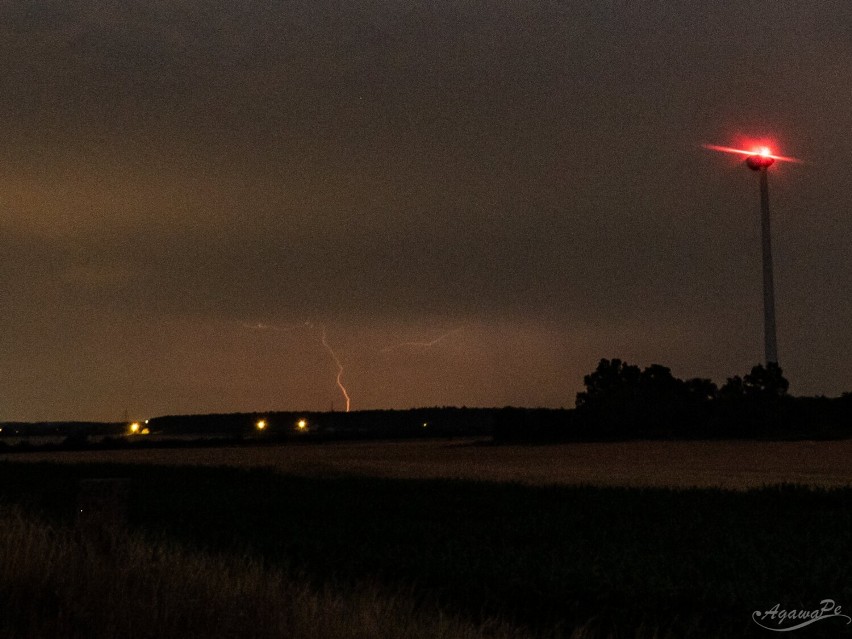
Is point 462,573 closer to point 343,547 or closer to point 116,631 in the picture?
point 343,547

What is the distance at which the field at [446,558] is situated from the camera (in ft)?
38.0

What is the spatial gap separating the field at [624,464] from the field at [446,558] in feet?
22.2

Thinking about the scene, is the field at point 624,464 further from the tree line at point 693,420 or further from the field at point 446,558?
the tree line at point 693,420

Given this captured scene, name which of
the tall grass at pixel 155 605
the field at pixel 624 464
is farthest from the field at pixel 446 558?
the field at pixel 624 464

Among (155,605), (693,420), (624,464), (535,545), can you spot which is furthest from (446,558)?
(693,420)

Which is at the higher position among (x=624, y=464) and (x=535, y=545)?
(x=624, y=464)

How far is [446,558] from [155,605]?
31.0 feet

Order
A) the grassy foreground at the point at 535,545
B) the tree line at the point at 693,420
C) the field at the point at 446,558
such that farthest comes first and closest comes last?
1. the tree line at the point at 693,420
2. the grassy foreground at the point at 535,545
3. the field at the point at 446,558

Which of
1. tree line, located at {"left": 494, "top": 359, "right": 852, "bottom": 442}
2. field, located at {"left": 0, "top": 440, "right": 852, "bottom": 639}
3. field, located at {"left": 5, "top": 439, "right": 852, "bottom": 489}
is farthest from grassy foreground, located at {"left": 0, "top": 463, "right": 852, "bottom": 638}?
tree line, located at {"left": 494, "top": 359, "right": 852, "bottom": 442}

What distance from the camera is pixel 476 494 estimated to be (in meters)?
36.5

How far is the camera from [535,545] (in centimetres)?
2227

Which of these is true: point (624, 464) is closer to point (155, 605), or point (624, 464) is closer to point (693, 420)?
point (693, 420)

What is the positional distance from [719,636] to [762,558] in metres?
6.14

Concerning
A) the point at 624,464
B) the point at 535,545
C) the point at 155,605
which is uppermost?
the point at 155,605
